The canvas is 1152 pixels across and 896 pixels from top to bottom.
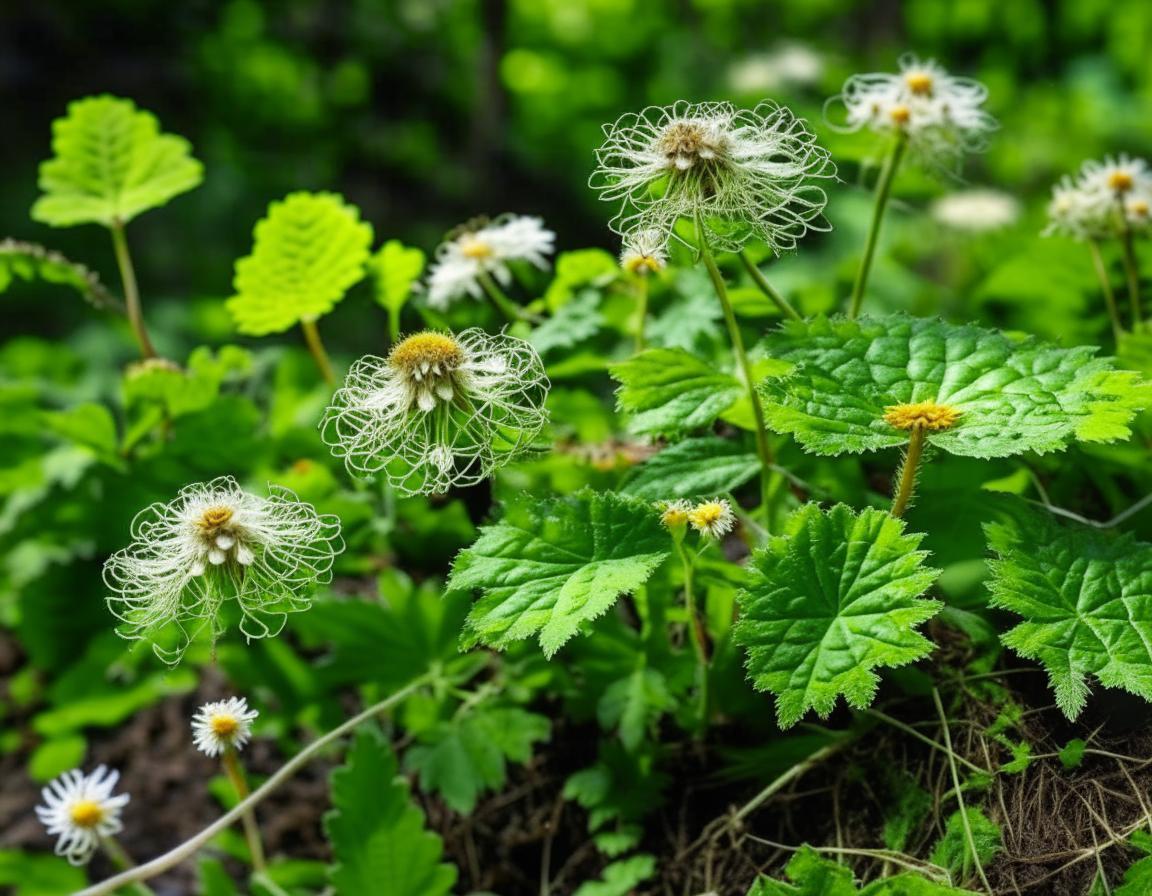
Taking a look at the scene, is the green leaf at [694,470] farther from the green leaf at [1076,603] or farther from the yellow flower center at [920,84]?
the yellow flower center at [920,84]

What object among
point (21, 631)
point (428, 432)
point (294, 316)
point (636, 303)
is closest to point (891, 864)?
point (428, 432)

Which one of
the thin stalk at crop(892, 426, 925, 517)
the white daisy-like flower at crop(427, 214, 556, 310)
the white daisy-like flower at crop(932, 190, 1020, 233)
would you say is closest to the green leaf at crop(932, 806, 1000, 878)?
the thin stalk at crop(892, 426, 925, 517)

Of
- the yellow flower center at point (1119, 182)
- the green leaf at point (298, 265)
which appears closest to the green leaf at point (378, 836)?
the green leaf at point (298, 265)

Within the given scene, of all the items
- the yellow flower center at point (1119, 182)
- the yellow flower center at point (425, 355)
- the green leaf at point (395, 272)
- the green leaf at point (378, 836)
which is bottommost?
the green leaf at point (378, 836)

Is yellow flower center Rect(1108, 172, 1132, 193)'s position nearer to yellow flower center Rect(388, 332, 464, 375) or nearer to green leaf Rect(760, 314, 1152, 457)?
green leaf Rect(760, 314, 1152, 457)

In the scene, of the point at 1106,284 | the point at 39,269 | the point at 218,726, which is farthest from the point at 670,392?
the point at 39,269
